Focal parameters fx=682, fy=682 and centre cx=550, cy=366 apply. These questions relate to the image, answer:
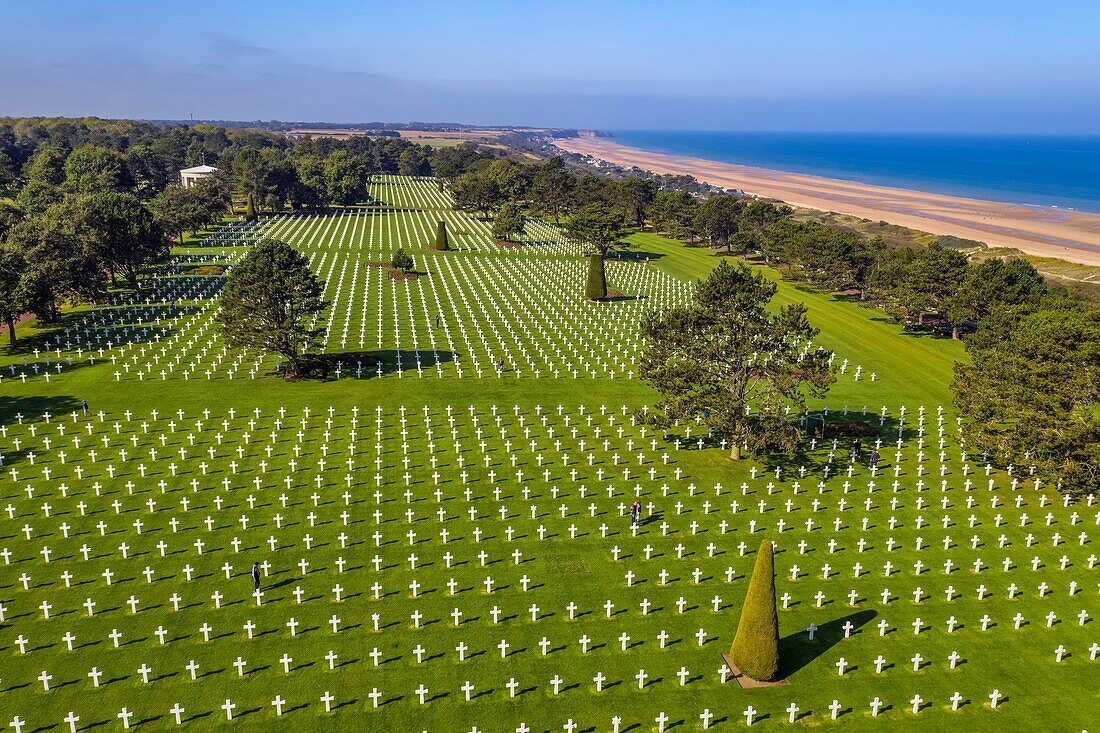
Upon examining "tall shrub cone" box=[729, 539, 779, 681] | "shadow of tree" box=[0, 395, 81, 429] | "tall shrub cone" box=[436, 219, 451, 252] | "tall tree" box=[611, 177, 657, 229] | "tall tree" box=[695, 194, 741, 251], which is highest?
"tall tree" box=[611, 177, 657, 229]

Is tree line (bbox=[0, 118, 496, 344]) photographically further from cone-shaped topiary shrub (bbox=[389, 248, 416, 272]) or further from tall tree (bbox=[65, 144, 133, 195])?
cone-shaped topiary shrub (bbox=[389, 248, 416, 272])

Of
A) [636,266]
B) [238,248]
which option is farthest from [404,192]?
[636,266]

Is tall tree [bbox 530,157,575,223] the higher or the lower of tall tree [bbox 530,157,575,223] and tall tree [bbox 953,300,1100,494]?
the higher

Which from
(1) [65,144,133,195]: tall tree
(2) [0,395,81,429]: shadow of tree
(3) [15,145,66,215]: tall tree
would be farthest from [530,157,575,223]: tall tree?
(2) [0,395,81,429]: shadow of tree

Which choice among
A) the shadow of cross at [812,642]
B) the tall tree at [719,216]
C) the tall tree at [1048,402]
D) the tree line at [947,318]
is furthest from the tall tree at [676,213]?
the shadow of cross at [812,642]

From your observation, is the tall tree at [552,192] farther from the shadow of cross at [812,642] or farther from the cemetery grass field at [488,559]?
the shadow of cross at [812,642]

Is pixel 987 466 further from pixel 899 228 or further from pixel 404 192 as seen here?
pixel 404 192

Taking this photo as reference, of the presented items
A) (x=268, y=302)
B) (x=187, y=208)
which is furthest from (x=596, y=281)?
(x=187, y=208)
